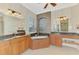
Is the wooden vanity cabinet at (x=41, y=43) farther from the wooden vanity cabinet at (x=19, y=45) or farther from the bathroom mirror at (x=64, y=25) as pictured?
the bathroom mirror at (x=64, y=25)

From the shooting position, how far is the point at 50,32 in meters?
2.25

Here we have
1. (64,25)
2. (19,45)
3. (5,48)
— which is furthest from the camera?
(64,25)

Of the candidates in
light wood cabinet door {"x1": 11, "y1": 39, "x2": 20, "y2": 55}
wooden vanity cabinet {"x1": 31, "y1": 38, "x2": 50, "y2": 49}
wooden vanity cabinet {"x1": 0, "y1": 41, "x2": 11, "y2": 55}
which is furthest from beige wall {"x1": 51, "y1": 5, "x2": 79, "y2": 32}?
wooden vanity cabinet {"x1": 0, "y1": 41, "x2": 11, "y2": 55}

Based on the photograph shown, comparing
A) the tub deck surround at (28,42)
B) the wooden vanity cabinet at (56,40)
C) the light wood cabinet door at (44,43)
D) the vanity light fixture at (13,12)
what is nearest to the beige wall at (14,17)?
the vanity light fixture at (13,12)

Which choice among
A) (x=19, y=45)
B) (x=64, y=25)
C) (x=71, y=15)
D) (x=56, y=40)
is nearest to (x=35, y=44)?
(x=19, y=45)

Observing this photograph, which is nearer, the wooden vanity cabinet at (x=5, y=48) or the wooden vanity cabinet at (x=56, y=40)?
the wooden vanity cabinet at (x=5, y=48)

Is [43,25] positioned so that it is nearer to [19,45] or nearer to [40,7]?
[40,7]

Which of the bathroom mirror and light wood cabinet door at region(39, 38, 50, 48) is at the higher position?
the bathroom mirror

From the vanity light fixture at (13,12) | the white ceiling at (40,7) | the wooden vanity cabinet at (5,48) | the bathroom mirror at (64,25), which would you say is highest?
the white ceiling at (40,7)

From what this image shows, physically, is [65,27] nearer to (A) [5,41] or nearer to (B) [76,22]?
(B) [76,22]

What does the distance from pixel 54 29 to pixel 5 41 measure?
92cm

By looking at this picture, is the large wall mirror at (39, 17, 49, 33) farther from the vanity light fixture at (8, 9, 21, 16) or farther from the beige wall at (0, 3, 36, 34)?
the vanity light fixture at (8, 9, 21, 16)

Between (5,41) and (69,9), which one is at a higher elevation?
(69,9)

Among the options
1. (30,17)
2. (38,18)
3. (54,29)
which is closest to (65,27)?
(54,29)
